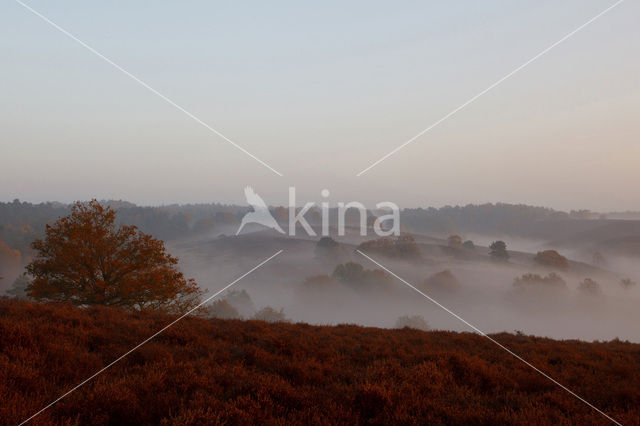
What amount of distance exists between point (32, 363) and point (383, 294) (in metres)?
152

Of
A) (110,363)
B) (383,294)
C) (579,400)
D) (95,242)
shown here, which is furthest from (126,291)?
(383,294)

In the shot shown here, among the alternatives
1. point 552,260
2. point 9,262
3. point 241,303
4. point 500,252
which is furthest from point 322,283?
point 9,262

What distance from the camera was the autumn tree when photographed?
66.2 ft

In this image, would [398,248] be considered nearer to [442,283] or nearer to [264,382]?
[442,283]

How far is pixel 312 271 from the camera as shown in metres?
182

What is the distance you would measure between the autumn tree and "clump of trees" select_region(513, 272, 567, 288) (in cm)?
16643

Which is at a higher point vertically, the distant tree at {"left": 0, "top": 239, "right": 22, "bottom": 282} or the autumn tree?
the autumn tree

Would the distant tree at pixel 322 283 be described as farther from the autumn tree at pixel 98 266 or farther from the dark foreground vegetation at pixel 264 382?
the dark foreground vegetation at pixel 264 382

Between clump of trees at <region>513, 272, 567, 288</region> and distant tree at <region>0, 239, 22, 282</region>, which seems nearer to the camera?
clump of trees at <region>513, 272, 567, 288</region>

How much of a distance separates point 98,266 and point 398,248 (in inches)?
7255

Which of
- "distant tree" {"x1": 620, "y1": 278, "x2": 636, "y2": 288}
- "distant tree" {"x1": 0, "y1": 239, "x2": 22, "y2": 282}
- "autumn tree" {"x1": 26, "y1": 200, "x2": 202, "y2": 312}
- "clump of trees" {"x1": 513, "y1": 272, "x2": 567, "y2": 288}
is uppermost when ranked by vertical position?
"autumn tree" {"x1": 26, "y1": 200, "x2": 202, "y2": 312}

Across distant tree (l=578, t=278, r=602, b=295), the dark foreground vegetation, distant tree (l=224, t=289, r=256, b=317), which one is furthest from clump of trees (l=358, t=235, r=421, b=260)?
the dark foreground vegetation

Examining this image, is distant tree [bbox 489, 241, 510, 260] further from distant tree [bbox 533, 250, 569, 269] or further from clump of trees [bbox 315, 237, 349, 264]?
clump of trees [bbox 315, 237, 349, 264]

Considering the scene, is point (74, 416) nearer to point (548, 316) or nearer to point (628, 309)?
point (548, 316)
